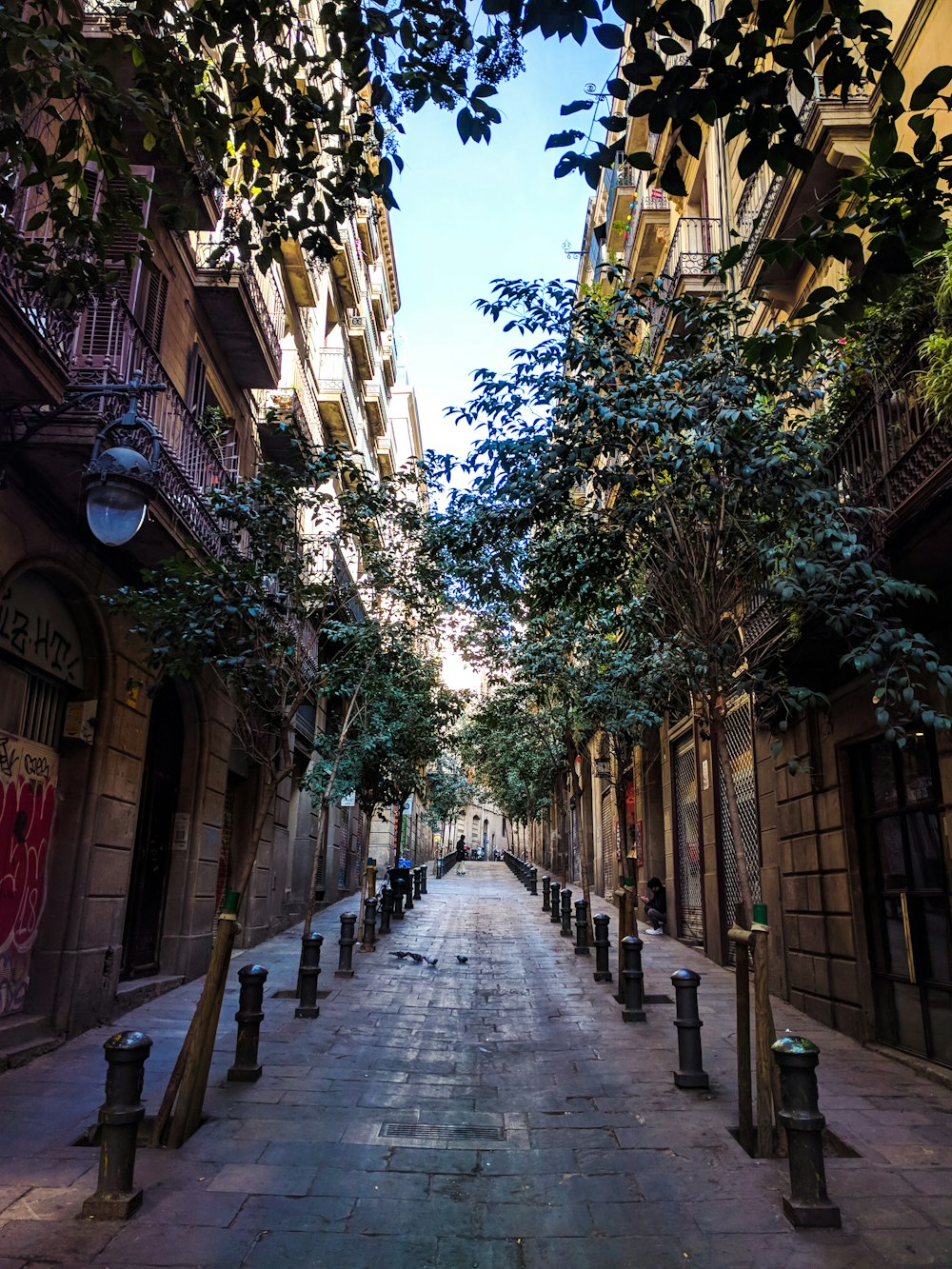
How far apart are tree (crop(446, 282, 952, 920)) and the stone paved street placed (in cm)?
193

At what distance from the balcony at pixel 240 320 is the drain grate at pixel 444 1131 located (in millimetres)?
9450

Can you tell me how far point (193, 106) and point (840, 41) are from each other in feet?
10.8

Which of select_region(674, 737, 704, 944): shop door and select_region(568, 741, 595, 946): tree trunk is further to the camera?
select_region(674, 737, 704, 944): shop door

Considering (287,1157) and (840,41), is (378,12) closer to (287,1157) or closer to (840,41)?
(840,41)

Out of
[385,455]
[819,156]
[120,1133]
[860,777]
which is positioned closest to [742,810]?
[860,777]

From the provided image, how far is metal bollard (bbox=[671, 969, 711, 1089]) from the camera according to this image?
699 centimetres

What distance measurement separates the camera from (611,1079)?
287 inches

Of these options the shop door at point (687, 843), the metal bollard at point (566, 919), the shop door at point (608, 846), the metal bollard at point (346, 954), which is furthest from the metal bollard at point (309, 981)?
the shop door at point (608, 846)

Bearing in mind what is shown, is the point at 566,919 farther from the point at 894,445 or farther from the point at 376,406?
the point at 376,406

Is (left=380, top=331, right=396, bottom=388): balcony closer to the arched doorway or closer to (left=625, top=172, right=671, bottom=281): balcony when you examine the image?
(left=625, top=172, right=671, bottom=281): balcony

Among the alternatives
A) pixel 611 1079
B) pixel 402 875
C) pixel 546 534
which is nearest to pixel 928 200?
pixel 546 534

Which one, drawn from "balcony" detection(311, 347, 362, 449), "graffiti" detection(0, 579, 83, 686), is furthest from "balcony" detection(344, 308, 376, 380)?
"graffiti" detection(0, 579, 83, 686)

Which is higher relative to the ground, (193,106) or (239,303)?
(239,303)

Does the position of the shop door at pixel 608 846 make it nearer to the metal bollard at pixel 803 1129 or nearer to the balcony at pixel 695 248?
the balcony at pixel 695 248
